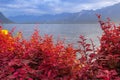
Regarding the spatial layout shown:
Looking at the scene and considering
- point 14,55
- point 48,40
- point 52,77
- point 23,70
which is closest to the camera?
point 23,70

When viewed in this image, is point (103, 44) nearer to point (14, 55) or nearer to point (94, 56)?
point (94, 56)

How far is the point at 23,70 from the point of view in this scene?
3.95 meters

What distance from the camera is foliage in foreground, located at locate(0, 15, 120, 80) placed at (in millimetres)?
4156

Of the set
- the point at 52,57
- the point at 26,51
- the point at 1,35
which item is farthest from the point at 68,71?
the point at 1,35

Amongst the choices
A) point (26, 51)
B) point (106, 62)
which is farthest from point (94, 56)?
point (26, 51)

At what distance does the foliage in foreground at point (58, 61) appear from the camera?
13.6ft

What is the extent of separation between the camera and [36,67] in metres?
4.68

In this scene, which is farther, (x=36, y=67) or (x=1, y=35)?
(x=1, y=35)

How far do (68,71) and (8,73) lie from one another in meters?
0.89

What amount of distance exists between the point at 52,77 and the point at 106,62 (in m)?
0.89

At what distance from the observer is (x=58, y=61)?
15.0 feet

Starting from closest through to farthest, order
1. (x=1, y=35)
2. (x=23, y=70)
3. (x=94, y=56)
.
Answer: (x=23, y=70) → (x=94, y=56) → (x=1, y=35)

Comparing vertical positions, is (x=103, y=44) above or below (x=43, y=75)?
above

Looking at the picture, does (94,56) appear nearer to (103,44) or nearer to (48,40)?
(103,44)
